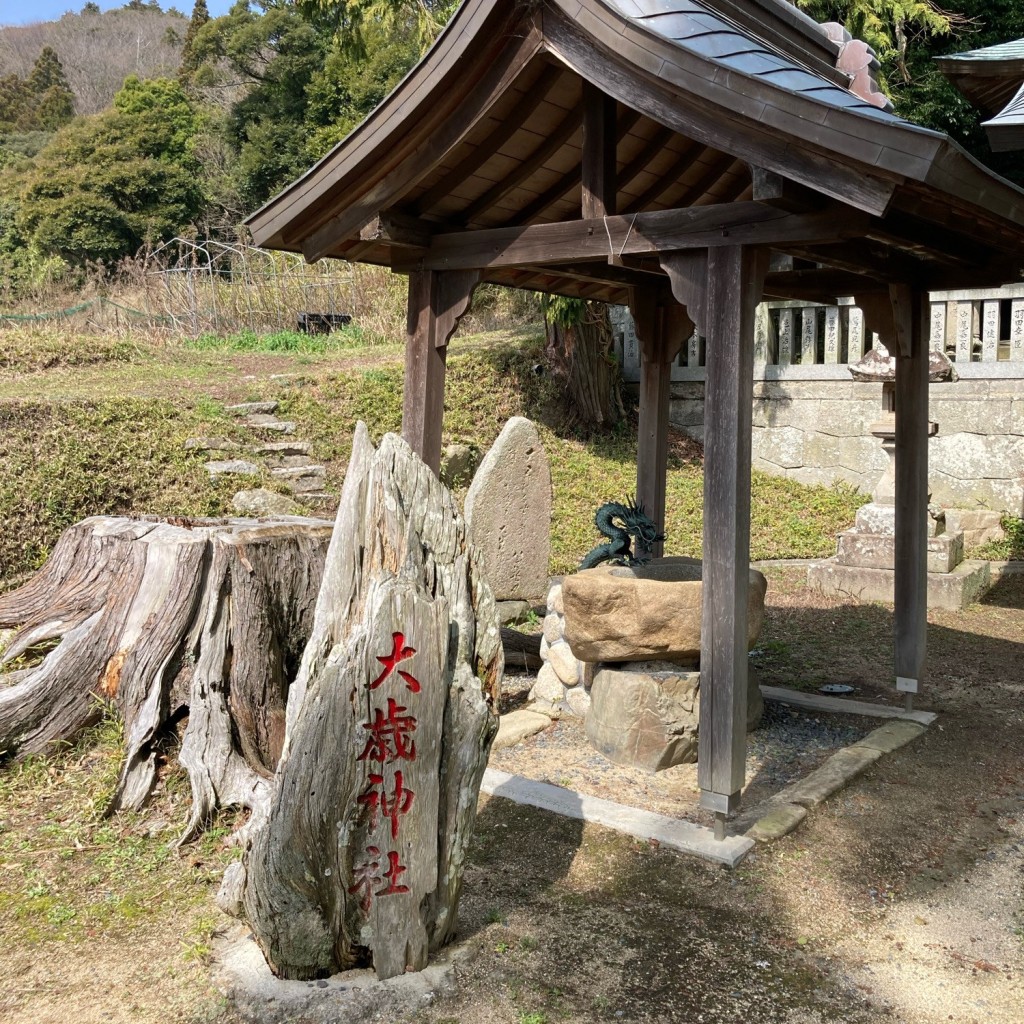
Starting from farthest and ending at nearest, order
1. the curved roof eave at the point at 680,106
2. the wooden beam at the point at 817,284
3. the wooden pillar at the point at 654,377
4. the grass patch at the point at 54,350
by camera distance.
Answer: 1. the grass patch at the point at 54,350
2. the wooden pillar at the point at 654,377
3. the wooden beam at the point at 817,284
4. the curved roof eave at the point at 680,106

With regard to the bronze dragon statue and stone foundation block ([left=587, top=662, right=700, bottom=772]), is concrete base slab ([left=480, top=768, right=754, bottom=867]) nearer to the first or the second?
stone foundation block ([left=587, top=662, right=700, bottom=772])

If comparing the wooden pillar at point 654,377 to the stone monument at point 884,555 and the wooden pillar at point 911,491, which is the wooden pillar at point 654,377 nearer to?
the wooden pillar at point 911,491

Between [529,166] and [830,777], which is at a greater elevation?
[529,166]

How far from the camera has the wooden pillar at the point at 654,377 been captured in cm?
618

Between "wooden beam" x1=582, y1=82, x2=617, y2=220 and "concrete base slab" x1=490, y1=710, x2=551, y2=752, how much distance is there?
107 inches

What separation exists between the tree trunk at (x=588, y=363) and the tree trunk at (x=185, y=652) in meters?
7.62

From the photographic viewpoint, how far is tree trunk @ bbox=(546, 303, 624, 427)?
39.4 ft

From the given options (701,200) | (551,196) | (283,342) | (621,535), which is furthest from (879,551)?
(283,342)

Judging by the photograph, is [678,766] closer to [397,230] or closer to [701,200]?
[397,230]

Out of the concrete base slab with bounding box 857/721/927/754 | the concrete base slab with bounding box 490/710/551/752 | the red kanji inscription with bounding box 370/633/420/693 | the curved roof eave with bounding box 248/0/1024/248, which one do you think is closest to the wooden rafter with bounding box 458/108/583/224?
the curved roof eave with bounding box 248/0/1024/248

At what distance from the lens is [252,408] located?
10234 mm

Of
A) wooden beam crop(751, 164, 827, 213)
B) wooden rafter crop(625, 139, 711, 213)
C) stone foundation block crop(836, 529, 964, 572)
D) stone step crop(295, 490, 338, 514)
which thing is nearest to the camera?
wooden beam crop(751, 164, 827, 213)

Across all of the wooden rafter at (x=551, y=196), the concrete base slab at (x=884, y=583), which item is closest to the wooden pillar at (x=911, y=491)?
the wooden rafter at (x=551, y=196)

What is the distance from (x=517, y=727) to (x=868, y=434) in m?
7.23
